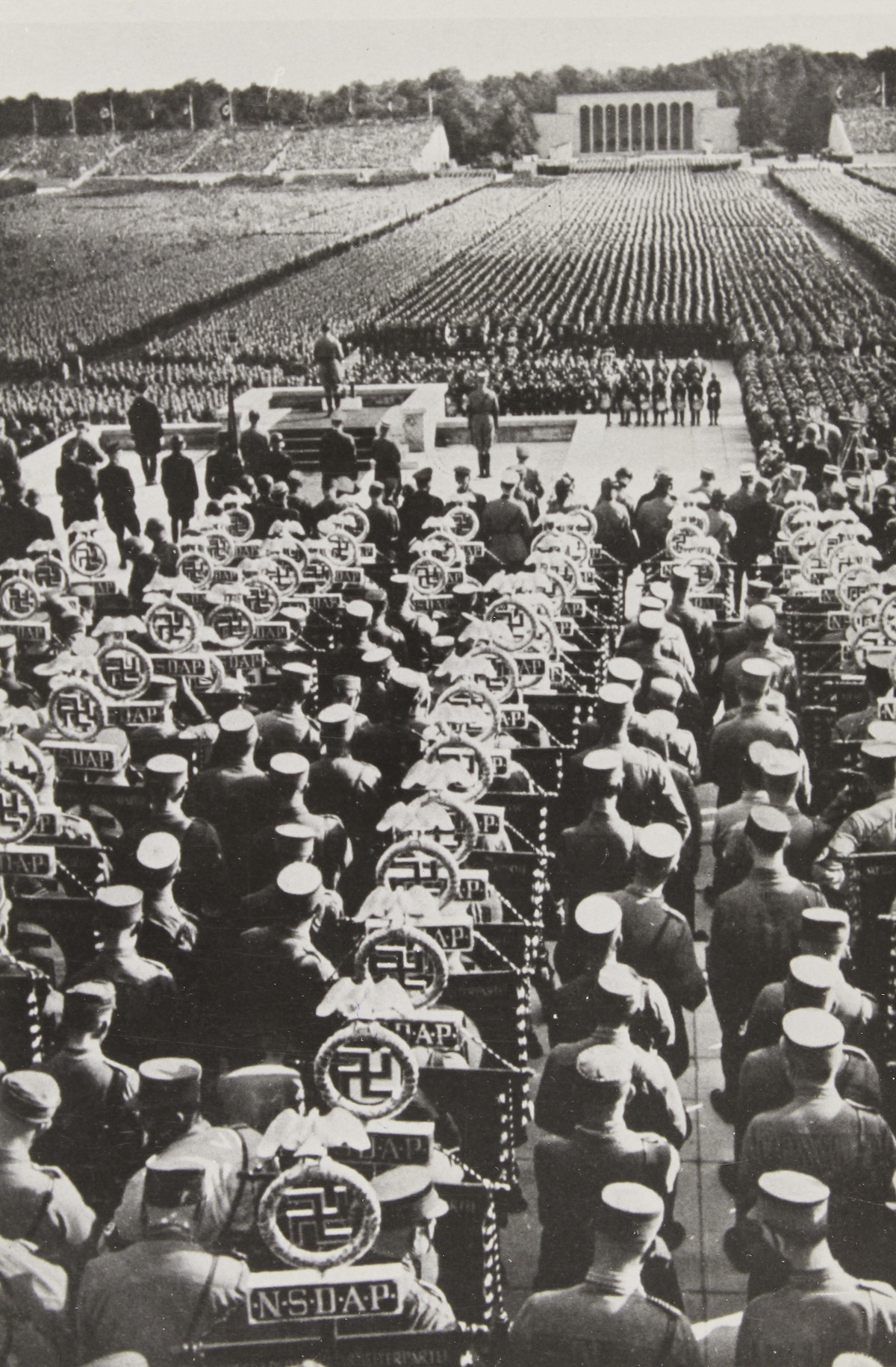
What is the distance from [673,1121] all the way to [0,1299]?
232cm

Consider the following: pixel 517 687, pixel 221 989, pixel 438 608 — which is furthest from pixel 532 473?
pixel 221 989

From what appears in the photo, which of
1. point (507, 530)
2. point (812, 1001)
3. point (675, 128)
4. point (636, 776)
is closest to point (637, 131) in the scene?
point (675, 128)

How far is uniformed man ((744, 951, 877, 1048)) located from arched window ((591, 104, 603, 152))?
97203 mm

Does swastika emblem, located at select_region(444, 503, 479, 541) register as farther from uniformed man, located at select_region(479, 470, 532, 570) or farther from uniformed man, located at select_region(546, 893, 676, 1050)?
uniformed man, located at select_region(546, 893, 676, 1050)

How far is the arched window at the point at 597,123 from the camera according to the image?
94250mm

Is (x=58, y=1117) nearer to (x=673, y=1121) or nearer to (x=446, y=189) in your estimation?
(x=673, y=1121)

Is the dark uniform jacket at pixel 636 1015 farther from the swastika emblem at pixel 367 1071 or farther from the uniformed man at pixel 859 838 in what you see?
the swastika emblem at pixel 367 1071

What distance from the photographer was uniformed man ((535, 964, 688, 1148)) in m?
4.59

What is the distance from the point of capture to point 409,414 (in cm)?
2456

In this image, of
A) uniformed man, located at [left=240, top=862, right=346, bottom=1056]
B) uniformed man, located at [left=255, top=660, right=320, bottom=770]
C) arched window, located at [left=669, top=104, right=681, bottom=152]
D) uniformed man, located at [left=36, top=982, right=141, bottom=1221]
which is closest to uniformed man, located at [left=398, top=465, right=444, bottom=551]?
uniformed man, located at [left=255, top=660, right=320, bottom=770]

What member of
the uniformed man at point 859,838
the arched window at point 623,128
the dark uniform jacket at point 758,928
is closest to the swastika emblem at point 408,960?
the dark uniform jacket at point 758,928

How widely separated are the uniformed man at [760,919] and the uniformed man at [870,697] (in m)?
1.93

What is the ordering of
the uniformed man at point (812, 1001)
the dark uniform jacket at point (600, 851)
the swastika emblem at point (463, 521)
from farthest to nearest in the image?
the swastika emblem at point (463, 521) < the dark uniform jacket at point (600, 851) < the uniformed man at point (812, 1001)

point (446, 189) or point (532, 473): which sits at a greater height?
point (446, 189)
